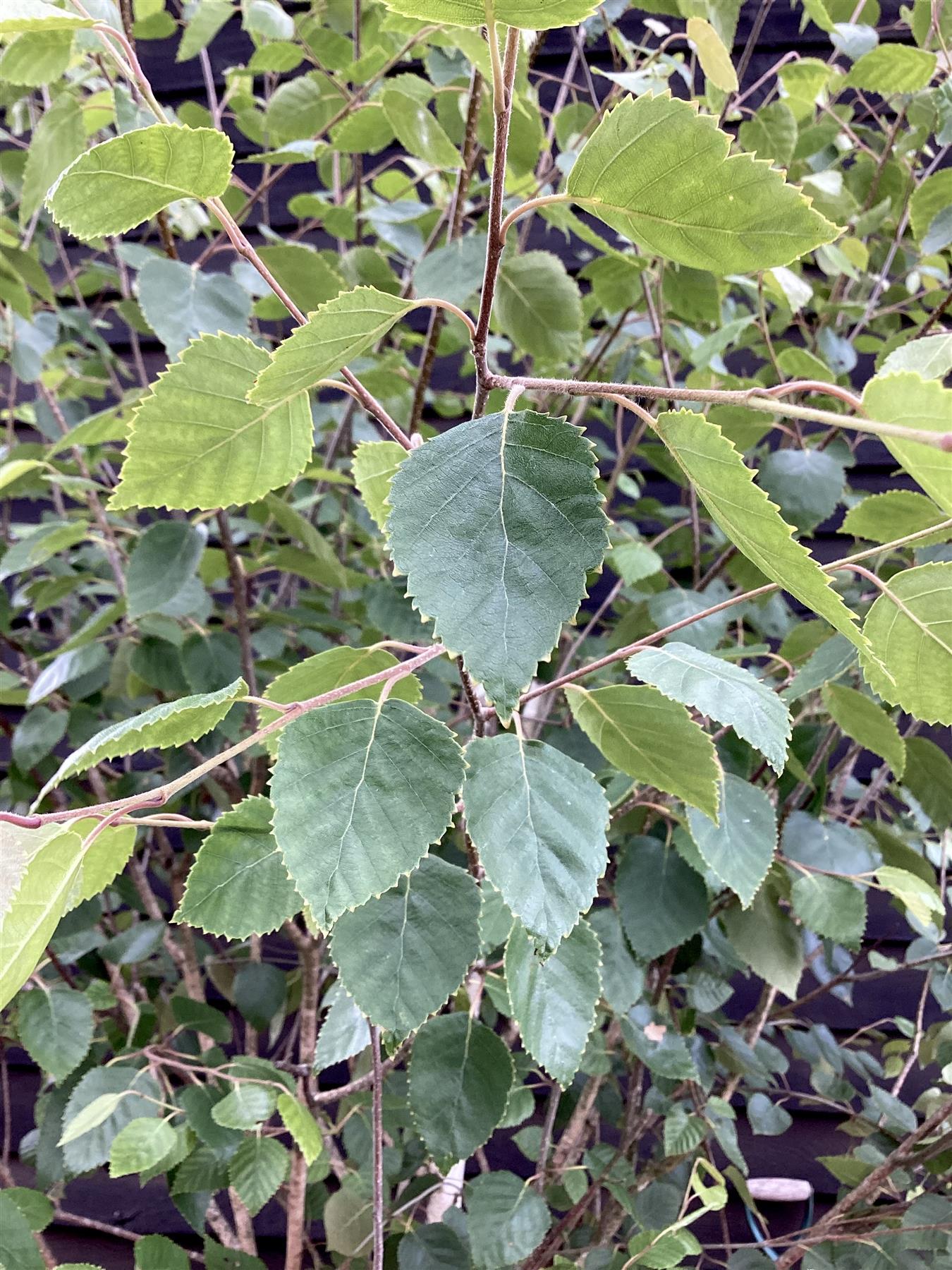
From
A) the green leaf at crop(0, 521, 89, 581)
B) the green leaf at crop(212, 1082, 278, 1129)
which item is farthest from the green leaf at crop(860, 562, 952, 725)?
the green leaf at crop(0, 521, 89, 581)

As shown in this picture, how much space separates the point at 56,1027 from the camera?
738mm

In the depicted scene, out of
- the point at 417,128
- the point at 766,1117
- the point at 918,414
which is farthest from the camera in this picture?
the point at 766,1117

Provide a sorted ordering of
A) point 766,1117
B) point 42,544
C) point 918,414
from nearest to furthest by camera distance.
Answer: point 918,414 < point 42,544 < point 766,1117

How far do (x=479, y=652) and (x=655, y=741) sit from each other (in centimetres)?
15

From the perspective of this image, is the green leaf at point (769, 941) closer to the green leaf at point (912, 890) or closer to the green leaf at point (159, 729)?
the green leaf at point (912, 890)

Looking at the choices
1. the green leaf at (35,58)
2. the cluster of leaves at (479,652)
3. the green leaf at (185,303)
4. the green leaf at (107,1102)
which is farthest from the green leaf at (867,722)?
the green leaf at (35,58)

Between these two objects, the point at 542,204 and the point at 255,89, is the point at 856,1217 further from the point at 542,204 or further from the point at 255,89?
the point at 255,89

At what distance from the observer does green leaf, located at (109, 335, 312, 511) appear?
344 millimetres

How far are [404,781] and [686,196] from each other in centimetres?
22

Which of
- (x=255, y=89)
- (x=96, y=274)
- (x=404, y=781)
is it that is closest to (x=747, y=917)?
(x=404, y=781)

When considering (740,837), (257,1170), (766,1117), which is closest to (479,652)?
(740,837)

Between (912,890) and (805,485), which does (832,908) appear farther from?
(805,485)

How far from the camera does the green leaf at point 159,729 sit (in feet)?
1.05

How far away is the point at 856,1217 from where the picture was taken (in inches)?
29.5
